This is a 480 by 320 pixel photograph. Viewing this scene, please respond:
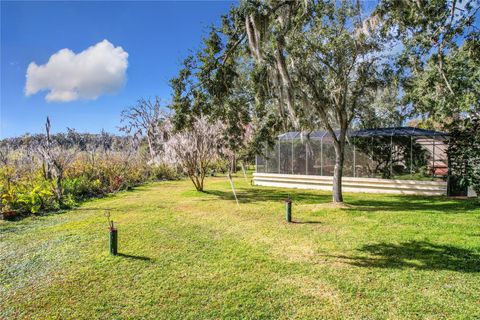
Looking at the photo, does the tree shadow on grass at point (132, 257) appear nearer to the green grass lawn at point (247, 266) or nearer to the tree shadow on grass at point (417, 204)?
the green grass lawn at point (247, 266)

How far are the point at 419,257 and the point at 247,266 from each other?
3.00m

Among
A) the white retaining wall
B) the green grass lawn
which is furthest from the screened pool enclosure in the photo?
the green grass lawn

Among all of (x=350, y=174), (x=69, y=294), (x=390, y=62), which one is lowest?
(x=69, y=294)

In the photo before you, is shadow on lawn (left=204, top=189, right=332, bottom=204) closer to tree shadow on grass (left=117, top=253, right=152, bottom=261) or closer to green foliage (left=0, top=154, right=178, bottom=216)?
green foliage (left=0, top=154, right=178, bottom=216)

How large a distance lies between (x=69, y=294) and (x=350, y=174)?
39.6 feet

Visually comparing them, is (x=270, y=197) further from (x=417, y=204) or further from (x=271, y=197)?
(x=417, y=204)

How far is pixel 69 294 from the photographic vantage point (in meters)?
3.97

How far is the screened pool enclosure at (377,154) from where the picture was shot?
11.9 meters

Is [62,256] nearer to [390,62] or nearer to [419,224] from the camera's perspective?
[419,224]

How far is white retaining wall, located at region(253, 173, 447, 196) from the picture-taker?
1159 centimetres

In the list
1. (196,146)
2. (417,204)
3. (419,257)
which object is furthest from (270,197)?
(419,257)

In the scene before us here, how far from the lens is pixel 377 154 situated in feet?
42.0

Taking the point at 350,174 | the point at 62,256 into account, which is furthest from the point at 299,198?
the point at 62,256

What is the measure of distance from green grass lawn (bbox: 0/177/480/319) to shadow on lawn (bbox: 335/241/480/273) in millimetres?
18
